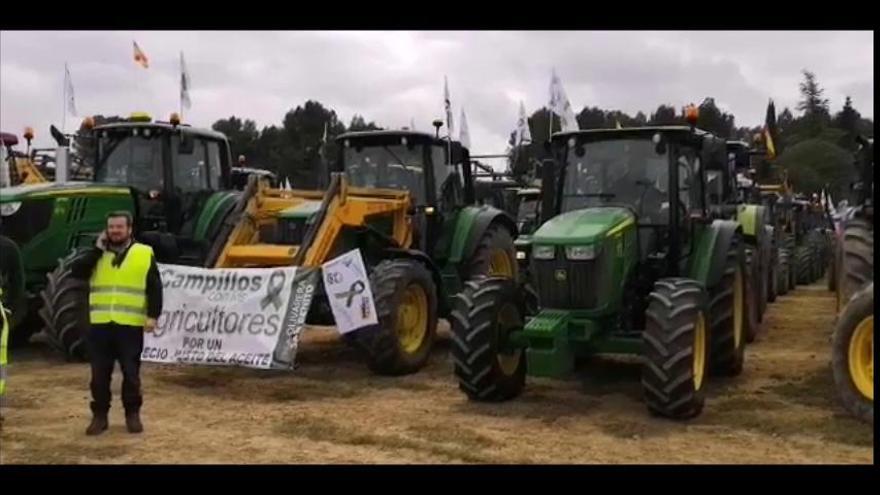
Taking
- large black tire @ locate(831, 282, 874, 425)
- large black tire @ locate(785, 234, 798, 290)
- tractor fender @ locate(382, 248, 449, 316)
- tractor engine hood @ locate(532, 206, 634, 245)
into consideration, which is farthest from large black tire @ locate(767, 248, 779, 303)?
large black tire @ locate(831, 282, 874, 425)

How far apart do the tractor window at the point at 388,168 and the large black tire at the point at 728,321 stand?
3.48 m

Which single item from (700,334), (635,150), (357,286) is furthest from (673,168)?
(357,286)

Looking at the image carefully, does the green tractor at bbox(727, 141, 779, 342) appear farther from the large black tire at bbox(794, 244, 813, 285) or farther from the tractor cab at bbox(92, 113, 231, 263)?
the tractor cab at bbox(92, 113, 231, 263)

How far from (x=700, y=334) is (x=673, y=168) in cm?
155

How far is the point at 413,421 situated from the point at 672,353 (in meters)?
1.94

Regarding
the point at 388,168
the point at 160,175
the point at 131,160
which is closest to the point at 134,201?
the point at 160,175

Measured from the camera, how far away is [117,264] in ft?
22.2

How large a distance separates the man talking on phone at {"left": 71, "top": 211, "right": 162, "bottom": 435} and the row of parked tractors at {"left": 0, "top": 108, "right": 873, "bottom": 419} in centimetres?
145

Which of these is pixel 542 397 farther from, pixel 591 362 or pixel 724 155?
pixel 724 155

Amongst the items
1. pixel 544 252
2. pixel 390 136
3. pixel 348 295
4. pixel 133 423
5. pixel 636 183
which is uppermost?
pixel 390 136

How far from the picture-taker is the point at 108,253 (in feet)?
22.4

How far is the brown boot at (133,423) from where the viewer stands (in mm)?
6828

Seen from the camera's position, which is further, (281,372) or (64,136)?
(64,136)

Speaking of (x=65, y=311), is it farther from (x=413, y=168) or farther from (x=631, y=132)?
(x=631, y=132)
